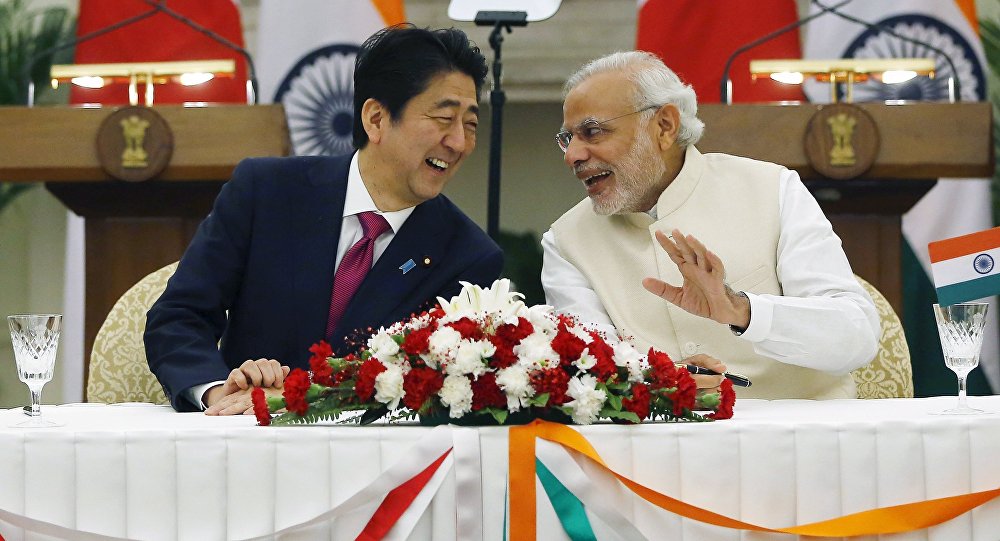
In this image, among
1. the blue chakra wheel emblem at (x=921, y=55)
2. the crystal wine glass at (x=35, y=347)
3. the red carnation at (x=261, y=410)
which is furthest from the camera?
the blue chakra wheel emblem at (x=921, y=55)

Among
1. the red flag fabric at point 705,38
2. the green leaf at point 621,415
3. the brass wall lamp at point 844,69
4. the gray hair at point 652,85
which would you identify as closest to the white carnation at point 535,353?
the green leaf at point 621,415

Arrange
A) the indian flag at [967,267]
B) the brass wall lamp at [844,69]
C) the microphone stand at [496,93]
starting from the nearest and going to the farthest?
the indian flag at [967,267] < the microphone stand at [496,93] < the brass wall lamp at [844,69]

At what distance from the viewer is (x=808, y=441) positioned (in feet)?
5.33

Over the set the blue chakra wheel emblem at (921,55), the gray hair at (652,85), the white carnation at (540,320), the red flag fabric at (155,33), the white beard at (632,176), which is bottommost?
the white carnation at (540,320)

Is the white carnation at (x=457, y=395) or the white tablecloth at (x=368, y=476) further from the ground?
the white carnation at (x=457, y=395)

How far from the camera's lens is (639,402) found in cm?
165

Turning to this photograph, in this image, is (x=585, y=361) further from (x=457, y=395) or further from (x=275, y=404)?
(x=275, y=404)

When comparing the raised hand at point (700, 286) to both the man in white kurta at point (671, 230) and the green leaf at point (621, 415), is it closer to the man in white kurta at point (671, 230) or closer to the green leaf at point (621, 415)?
the man in white kurta at point (671, 230)

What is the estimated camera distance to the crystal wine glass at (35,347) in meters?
1.83

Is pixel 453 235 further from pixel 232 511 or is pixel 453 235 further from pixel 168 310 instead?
pixel 232 511

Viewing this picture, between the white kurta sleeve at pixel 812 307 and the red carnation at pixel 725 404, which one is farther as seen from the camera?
the white kurta sleeve at pixel 812 307

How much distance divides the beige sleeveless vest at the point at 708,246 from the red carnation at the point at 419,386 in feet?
3.60

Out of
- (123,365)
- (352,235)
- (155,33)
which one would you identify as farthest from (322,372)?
(155,33)

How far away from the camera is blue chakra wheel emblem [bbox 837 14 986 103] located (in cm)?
420
